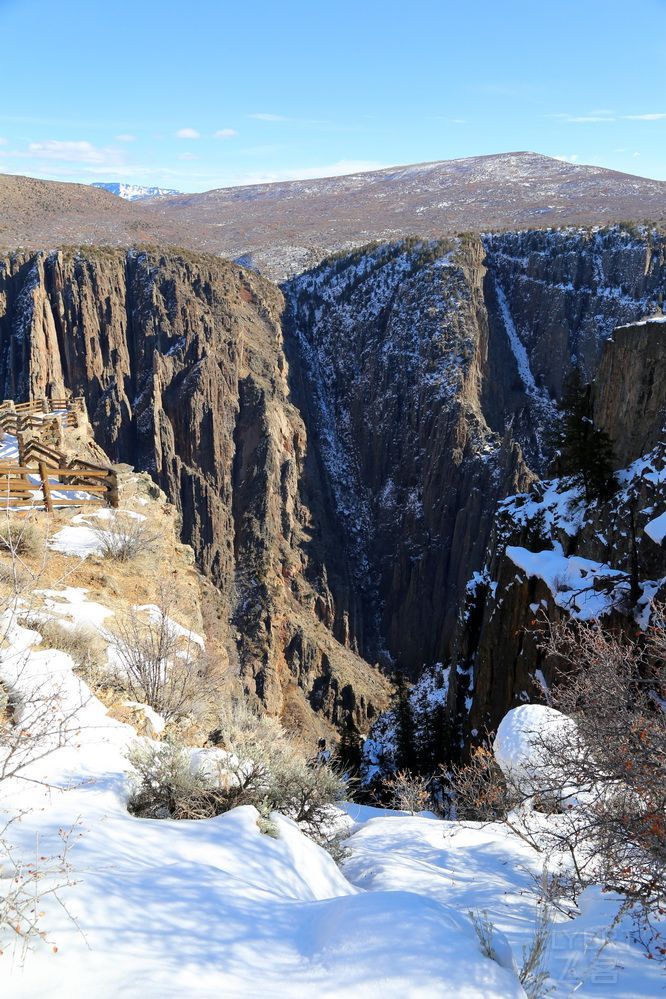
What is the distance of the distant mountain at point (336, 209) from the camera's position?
293 ft

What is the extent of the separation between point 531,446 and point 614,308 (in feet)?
63.8

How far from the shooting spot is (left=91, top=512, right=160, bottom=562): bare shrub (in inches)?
502

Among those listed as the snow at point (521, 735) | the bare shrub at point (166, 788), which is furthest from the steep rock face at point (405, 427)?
the bare shrub at point (166, 788)

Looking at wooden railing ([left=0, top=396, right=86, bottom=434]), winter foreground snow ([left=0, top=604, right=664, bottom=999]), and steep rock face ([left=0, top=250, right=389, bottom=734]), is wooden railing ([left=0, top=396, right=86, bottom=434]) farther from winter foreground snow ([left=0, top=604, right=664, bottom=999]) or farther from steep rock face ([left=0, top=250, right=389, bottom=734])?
steep rock face ([left=0, top=250, right=389, bottom=734])

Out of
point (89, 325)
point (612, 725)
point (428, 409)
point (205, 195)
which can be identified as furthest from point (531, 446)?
point (205, 195)

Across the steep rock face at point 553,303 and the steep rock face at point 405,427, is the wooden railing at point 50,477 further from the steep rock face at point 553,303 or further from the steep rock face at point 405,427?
the steep rock face at point 553,303

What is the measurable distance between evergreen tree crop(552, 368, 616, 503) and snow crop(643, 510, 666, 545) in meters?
2.74

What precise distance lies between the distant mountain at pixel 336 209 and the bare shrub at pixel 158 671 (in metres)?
72.0

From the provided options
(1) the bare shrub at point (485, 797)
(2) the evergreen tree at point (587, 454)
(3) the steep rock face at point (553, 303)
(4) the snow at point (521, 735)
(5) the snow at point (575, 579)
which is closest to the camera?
(1) the bare shrub at point (485, 797)

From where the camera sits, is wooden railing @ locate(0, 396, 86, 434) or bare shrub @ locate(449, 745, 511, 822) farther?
wooden railing @ locate(0, 396, 86, 434)

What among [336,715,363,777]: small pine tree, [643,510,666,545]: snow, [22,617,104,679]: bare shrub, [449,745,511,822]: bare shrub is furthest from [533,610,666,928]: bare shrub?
[336,715,363,777]: small pine tree

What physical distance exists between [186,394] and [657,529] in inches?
2038

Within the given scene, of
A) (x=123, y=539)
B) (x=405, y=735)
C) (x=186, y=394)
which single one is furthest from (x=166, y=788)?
(x=186, y=394)

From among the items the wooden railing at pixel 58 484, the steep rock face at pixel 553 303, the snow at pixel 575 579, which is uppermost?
the steep rock face at pixel 553 303
